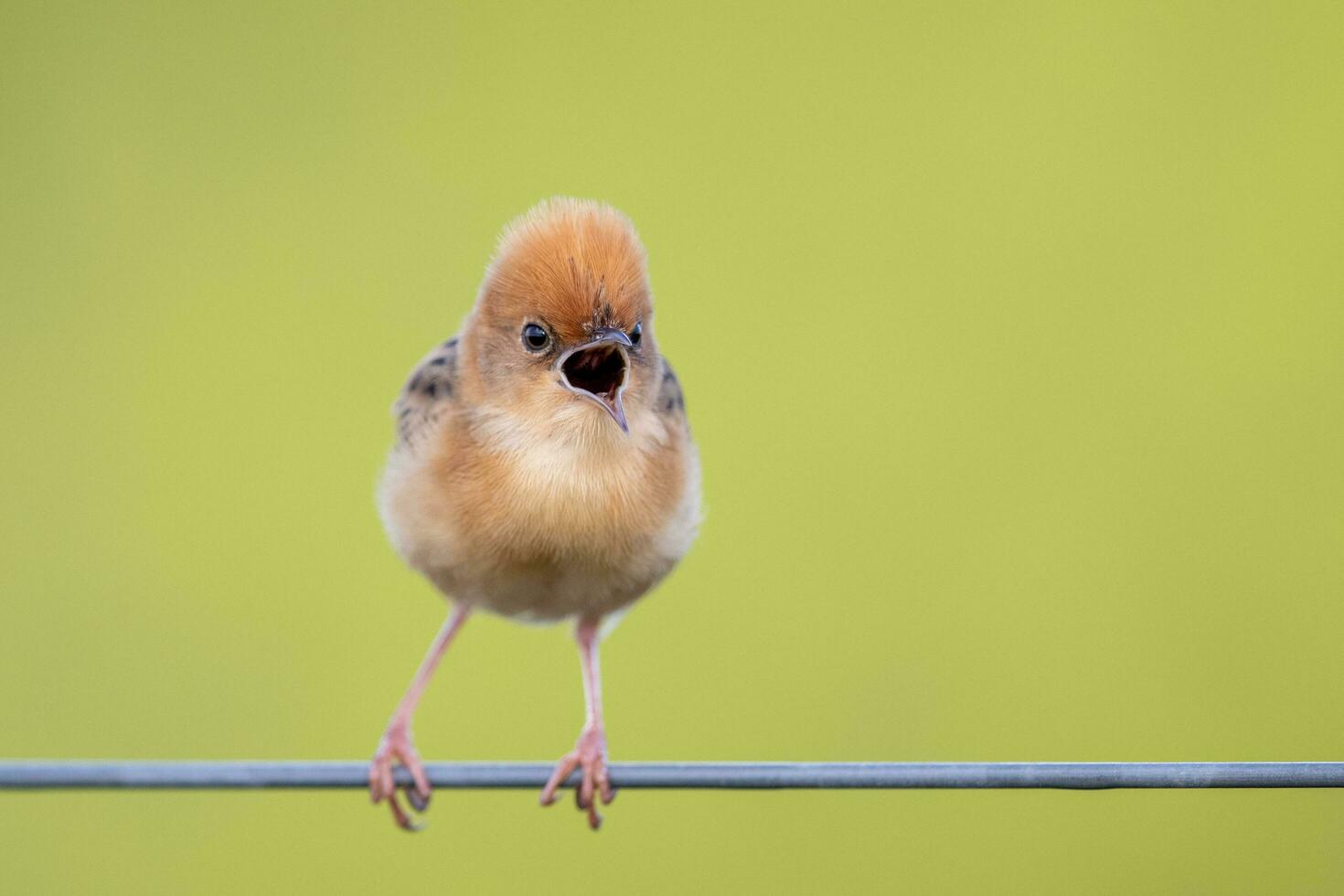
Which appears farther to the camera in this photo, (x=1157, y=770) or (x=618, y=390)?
(x=618, y=390)

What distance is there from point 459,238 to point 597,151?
702mm

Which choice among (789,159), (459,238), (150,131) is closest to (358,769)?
(459,238)

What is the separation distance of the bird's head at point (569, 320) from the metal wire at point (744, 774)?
0.90 metres

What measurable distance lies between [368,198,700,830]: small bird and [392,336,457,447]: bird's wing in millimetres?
11

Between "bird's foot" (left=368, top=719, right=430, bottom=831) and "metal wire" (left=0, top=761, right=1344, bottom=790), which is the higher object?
"metal wire" (left=0, top=761, right=1344, bottom=790)

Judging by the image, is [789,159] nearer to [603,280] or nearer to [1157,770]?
[603,280]

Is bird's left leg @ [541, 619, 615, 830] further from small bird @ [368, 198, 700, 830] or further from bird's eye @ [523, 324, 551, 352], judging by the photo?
bird's eye @ [523, 324, 551, 352]

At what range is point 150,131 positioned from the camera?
23.4 ft

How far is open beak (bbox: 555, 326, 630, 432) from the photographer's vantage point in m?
3.73

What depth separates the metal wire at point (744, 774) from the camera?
2.72 m

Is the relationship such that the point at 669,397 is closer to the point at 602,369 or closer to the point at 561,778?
the point at 602,369

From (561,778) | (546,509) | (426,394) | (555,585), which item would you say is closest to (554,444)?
(546,509)

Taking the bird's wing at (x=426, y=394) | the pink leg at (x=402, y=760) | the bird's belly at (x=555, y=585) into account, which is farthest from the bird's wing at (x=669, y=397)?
the pink leg at (x=402, y=760)

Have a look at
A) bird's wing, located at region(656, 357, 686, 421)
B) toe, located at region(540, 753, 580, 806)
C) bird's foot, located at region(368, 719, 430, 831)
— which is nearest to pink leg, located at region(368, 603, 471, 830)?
bird's foot, located at region(368, 719, 430, 831)
